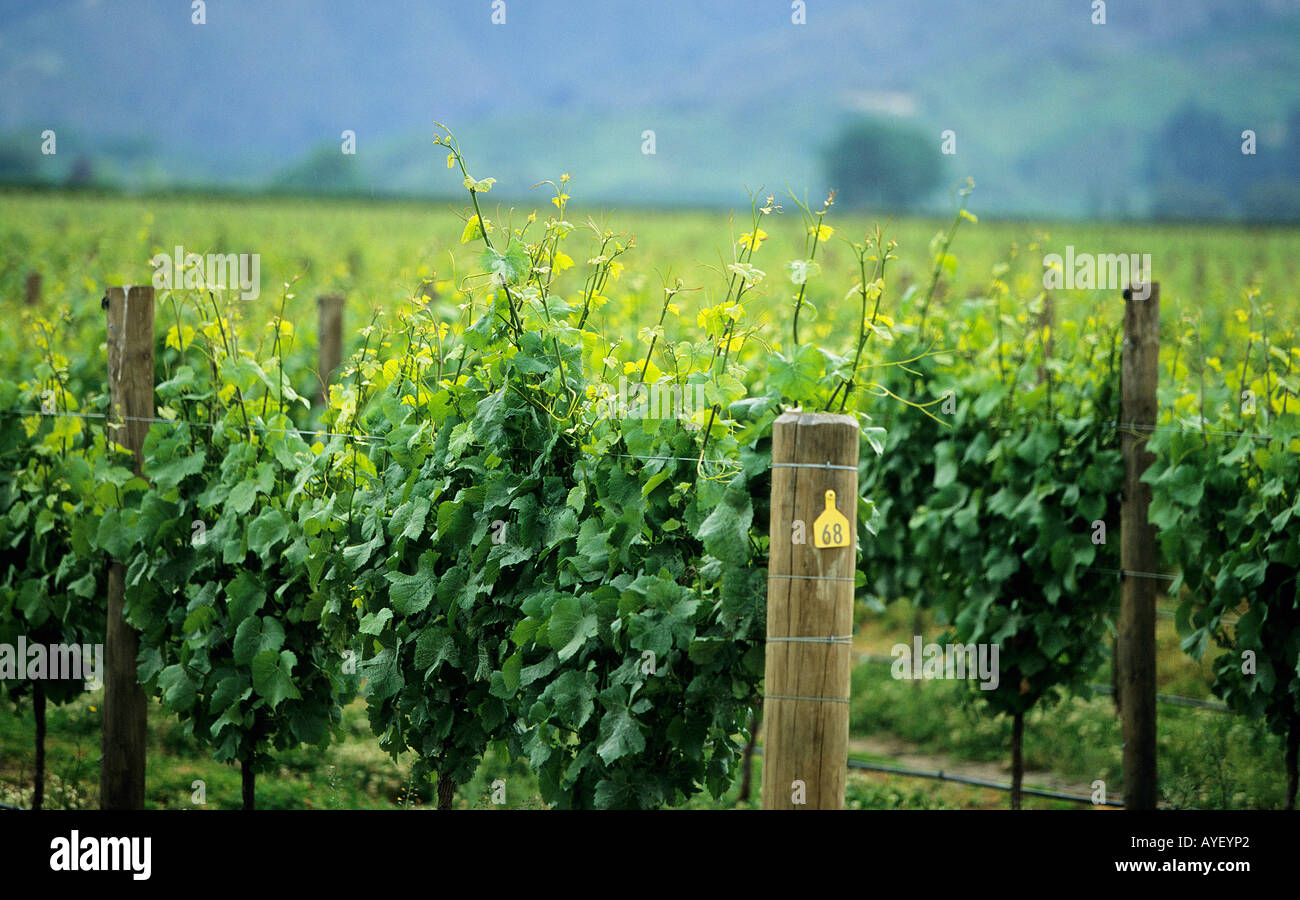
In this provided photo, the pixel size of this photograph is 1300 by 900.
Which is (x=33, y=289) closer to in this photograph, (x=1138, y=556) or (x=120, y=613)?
(x=120, y=613)

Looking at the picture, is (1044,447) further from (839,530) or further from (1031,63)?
(1031,63)

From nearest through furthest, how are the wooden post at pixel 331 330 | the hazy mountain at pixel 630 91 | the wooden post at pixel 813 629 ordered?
1. the wooden post at pixel 813 629
2. the wooden post at pixel 331 330
3. the hazy mountain at pixel 630 91

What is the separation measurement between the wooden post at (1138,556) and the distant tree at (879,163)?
10101 centimetres

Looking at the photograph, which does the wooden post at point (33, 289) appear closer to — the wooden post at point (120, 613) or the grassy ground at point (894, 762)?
the grassy ground at point (894, 762)

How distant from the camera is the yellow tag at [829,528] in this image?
2.59 m

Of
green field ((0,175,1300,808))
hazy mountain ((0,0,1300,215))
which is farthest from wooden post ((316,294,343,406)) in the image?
hazy mountain ((0,0,1300,215))

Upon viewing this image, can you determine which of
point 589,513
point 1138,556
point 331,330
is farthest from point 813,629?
point 331,330

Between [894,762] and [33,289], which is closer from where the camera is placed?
[894,762]

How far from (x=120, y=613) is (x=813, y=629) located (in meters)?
3.14

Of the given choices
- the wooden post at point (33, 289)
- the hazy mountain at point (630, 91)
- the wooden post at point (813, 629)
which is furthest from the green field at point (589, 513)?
the hazy mountain at point (630, 91)

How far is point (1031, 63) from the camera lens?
15300cm

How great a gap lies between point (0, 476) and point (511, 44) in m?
183

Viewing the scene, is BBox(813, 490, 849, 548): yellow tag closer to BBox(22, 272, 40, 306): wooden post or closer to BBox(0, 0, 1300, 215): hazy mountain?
BBox(22, 272, 40, 306): wooden post

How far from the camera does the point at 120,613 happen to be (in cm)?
452
